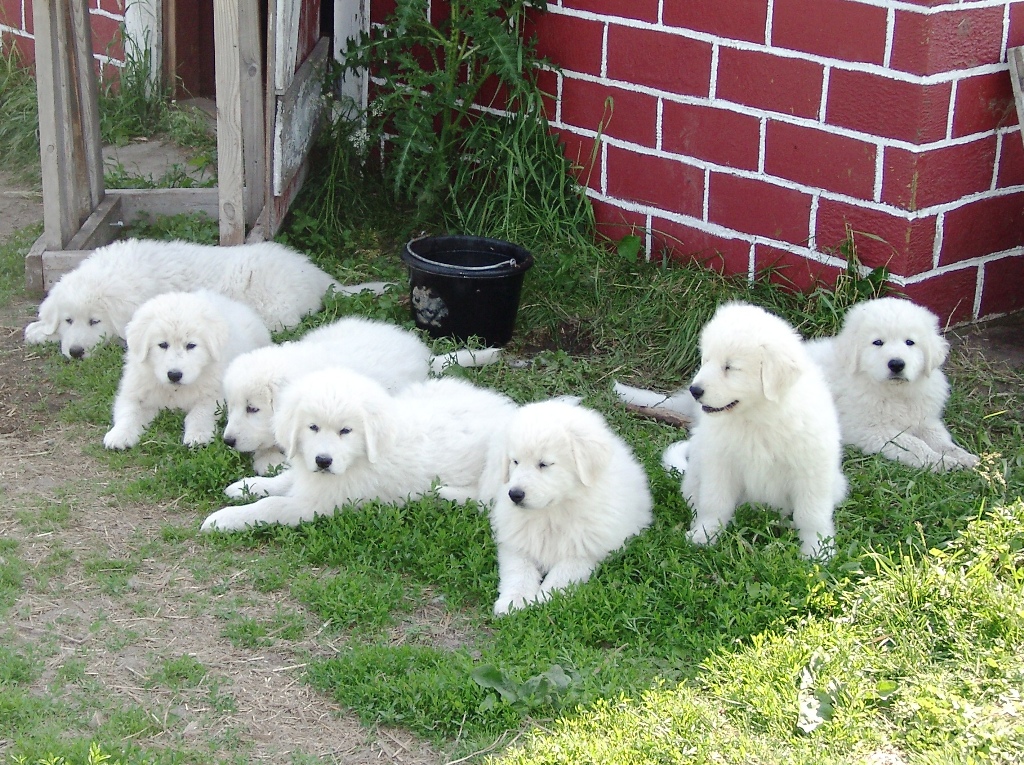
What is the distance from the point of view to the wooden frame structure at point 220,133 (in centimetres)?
632

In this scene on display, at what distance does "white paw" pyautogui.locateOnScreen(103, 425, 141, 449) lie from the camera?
202 inches

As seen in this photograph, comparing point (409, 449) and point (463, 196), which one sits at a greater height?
point (463, 196)

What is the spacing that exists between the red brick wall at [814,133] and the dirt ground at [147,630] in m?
3.19

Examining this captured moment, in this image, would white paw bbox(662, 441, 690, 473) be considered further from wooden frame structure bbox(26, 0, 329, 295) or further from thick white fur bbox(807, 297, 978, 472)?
wooden frame structure bbox(26, 0, 329, 295)

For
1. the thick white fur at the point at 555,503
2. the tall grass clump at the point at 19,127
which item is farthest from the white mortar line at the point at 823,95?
the tall grass clump at the point at 19,127

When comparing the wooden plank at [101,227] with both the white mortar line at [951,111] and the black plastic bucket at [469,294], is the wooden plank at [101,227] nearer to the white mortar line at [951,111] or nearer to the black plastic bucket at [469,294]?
the black plastic bucket at [469,294]

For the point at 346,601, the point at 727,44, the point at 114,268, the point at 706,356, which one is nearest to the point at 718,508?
the point at 706,356

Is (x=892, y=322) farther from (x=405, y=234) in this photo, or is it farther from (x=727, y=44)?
(x=405, y=234)

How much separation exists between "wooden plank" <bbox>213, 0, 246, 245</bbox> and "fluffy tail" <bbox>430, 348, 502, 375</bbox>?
1.56 meters

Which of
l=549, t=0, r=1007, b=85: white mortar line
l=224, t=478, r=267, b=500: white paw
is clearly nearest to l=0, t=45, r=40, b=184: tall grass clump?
l=549, t=0, r=1007, b=85: white mortar line

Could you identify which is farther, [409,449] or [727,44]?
[727,44]

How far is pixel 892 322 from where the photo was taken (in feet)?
16.0

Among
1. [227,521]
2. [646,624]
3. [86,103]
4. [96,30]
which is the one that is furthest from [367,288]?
[96,30]

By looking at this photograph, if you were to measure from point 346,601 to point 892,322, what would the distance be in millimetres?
2462
